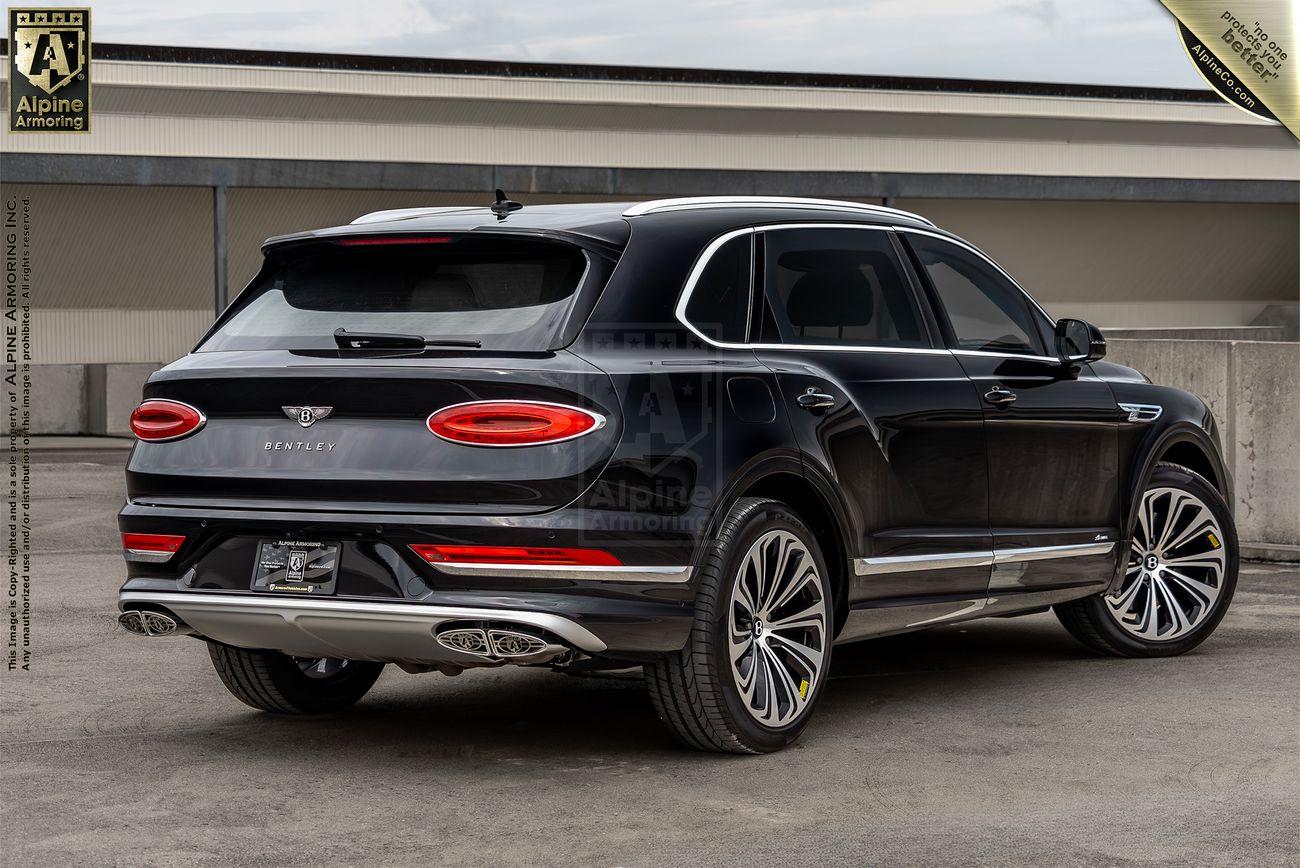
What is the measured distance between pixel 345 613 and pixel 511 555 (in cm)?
54

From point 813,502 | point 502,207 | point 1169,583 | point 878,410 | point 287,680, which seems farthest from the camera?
point 1169,583

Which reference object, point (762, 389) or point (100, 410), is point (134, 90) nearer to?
point (100, 410)

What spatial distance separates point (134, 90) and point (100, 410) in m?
6.47

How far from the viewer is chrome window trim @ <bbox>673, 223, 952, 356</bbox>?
6059mm

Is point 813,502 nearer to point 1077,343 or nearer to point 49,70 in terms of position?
point 1077,343

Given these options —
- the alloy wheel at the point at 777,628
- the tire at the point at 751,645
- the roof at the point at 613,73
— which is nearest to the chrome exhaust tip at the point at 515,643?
the tire at the point at 751,645

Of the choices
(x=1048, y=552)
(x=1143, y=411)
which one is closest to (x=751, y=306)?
(x=1048, y=552)

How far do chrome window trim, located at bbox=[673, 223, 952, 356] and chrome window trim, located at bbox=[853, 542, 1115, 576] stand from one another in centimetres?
76

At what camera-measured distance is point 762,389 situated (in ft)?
20.0

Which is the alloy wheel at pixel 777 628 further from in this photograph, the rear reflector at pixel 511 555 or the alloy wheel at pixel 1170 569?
the alloy wheel at pixel 1170 569

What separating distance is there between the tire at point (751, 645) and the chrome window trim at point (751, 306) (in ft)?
1.76

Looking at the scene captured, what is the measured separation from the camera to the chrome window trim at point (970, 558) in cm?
661

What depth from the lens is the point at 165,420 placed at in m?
6.02

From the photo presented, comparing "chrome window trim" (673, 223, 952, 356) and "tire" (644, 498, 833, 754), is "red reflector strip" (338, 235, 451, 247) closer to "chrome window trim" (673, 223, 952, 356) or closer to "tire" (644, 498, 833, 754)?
"chrome window trim" (673, 223, 952, 356)
